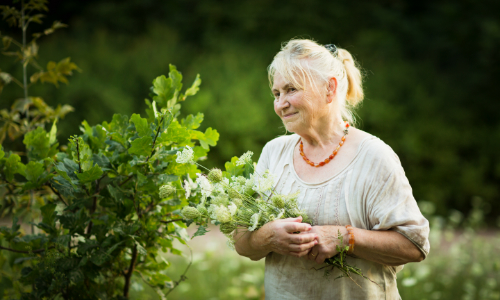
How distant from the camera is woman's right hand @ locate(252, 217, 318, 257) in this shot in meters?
1.61

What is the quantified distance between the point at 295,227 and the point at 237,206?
0.82 feet

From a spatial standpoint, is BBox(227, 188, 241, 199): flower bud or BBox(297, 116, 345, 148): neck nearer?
BBox(227, 188, 241, 199): flower bud

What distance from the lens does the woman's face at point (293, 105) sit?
6.00ft

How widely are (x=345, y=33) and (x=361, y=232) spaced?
8006 millimetres

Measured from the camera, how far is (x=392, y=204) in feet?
5.43

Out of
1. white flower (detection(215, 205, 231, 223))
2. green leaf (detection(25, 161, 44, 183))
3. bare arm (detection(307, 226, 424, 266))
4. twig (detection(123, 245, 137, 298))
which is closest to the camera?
white flower (detection(215, 205, 231, 223))

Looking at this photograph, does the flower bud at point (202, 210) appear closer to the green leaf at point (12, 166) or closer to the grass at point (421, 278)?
the green leaf at point (12, 166)

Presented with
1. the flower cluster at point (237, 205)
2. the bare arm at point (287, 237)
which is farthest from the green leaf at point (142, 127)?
the bare arm at point (287, 237)

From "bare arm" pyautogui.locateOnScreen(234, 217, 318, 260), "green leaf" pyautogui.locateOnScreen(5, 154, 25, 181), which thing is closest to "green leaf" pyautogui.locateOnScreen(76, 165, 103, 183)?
"green leaf" pyautogui.locateOnScreen(5, 154, 25, 181)

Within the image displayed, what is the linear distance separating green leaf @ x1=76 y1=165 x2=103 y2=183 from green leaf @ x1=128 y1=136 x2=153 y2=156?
0.15 metres

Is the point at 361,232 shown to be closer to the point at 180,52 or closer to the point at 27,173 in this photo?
the point at 27,173

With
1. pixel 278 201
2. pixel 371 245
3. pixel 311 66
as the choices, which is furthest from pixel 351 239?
pixel 311 66

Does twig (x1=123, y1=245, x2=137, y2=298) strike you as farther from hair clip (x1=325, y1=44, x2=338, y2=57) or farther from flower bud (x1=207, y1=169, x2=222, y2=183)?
hair clip (x1=325, y1=44, x2=338, y2=57)

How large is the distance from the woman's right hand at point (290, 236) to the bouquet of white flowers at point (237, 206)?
1.5 inches
